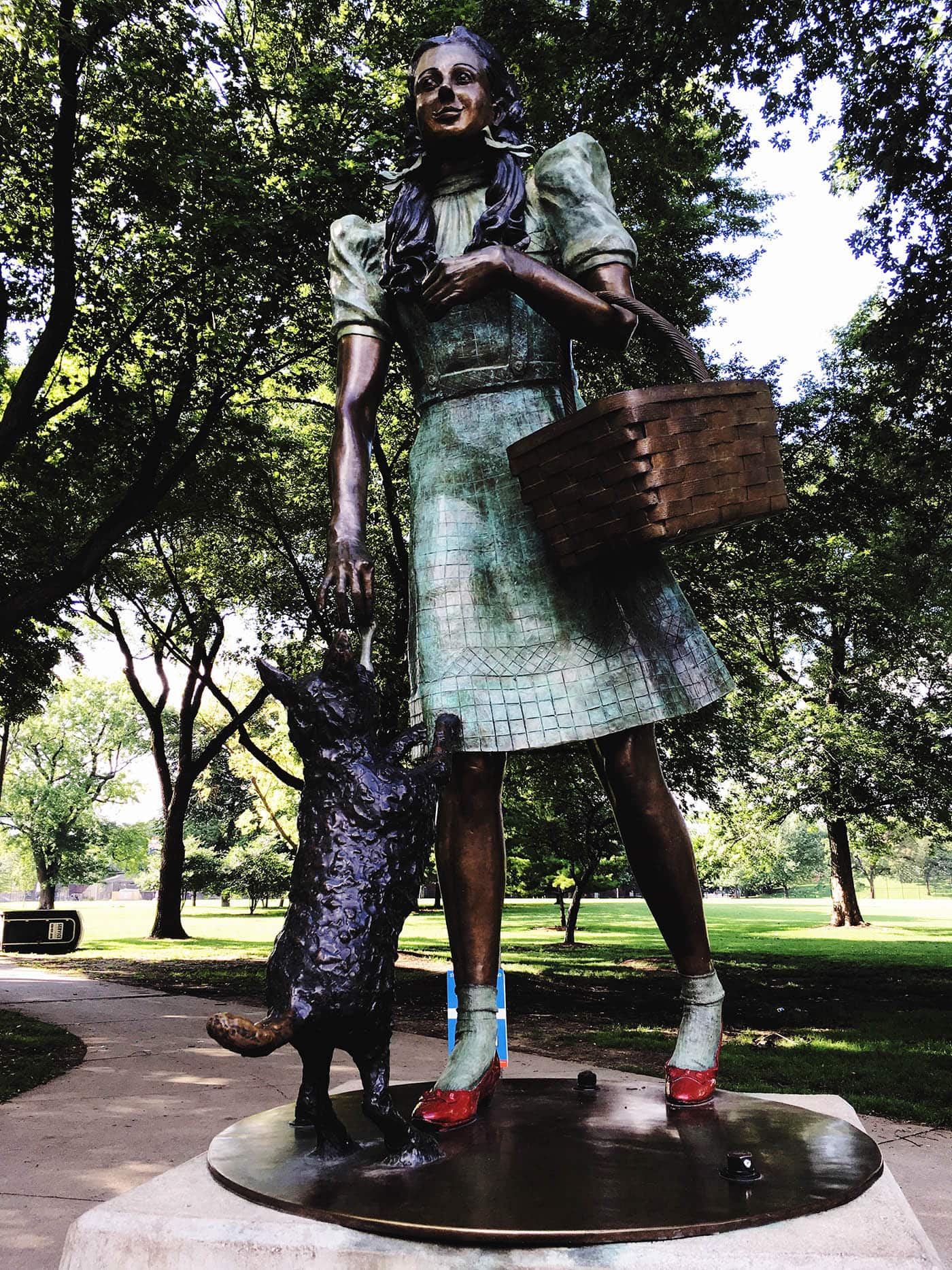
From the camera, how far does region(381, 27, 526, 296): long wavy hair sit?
267 cm

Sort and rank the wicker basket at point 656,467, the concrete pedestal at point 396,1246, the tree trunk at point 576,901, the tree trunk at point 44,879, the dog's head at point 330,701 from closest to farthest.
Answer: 1. the concrete pedestal at point 396,1246
2. the dog's head at point 330,701
3. the wicker basket at point 656,467
4. the tree trunk at point 576,901
5. the tree trunk at point 44,879

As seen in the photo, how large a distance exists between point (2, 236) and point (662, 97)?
696cm

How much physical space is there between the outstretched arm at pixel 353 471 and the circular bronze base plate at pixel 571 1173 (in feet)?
3.71

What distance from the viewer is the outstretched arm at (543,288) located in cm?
241

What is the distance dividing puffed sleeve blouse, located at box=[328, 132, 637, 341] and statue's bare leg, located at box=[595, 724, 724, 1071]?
1277mm

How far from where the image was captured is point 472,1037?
7.89 ft

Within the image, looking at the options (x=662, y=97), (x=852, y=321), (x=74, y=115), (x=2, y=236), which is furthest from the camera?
(x=852, y=321)

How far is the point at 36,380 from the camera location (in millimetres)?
9398

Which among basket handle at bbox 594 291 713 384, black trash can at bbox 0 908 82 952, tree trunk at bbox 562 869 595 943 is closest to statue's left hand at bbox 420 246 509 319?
basket handle at bbox 594 291 713 384

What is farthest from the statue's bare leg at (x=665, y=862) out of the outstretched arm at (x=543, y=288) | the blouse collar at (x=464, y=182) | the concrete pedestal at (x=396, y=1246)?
the blouse collar at (x=464, y=182)

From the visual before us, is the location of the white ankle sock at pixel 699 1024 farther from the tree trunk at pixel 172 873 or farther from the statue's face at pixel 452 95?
the tree trunk at pixel 172 873

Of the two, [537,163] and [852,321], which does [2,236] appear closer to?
[537,163]

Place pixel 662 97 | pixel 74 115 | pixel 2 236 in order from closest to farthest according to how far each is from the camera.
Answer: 1. pixel 662 97
2. pixel 74 115
3. pixel 2 236

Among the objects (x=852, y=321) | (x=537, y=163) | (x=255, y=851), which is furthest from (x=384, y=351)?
(x=255, y=851)
